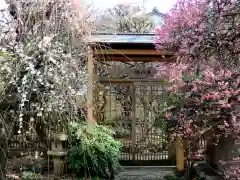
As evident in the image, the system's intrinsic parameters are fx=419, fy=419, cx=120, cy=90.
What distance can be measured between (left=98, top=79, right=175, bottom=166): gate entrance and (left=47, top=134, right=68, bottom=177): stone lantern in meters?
1.85

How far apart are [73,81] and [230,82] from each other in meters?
1.82

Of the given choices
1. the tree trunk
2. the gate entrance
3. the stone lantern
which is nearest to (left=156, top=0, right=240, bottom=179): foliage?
the tree trunk

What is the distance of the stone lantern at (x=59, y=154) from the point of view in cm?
741

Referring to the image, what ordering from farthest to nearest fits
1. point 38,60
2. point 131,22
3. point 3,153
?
point 131,22 → point 3,153 → point 38,60

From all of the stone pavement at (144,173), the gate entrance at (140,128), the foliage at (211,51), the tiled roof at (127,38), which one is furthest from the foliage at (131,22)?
the foliage at (211,51)

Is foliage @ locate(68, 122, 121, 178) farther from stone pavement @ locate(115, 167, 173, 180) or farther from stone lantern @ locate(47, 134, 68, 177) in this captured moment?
stone pavement @ locate(115, 167, 173, 180)

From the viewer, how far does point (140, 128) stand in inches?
363

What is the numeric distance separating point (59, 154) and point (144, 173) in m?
1.96

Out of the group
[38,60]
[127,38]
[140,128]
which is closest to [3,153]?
[38,60]

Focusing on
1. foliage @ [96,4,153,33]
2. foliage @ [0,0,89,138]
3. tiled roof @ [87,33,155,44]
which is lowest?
foliage @ [0,0,89,138]

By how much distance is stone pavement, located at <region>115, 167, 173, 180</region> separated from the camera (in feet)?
25.7

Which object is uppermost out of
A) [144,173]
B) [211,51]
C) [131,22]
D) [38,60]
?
[131,22]

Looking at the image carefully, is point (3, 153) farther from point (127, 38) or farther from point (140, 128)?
point (140, 128)

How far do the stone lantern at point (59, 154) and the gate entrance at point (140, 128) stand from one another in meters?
1.85
